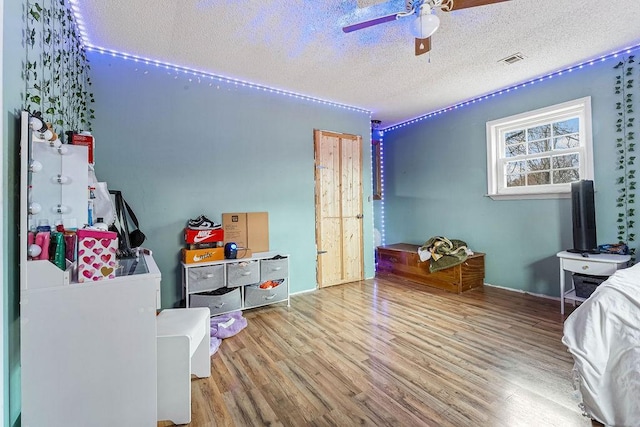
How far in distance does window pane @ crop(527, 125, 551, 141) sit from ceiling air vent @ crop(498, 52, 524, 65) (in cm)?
98

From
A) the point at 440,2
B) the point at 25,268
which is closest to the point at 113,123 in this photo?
the point at 25,268

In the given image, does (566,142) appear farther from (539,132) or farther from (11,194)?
(11,194)

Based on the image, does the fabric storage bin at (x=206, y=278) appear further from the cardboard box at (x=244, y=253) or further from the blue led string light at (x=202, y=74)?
the blue led string light at (x=202, y=74)

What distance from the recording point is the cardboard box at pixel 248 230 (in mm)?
3109

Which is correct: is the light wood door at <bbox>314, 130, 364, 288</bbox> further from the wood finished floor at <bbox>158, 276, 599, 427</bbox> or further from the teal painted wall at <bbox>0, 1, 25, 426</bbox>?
the teal painted wall at <bbox>0, 1, 25, 426</bbox>

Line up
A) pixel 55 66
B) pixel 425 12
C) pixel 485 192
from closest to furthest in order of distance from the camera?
pixel 425 12
pixel 55 66
pixel 485 192

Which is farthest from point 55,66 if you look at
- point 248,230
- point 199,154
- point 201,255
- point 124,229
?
point 248,230

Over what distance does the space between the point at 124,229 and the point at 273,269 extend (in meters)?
1.36

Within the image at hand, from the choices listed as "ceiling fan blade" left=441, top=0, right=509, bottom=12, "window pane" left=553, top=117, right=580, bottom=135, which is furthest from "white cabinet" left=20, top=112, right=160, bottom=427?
"window pane" left=553, top=117, right=580, bottom=135

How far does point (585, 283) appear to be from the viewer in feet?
8.59

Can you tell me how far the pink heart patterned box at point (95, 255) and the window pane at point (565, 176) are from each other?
4.05 meters

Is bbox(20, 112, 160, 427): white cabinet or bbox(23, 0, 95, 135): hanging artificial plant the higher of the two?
bbox(23, 0, 95, 135): hanging artificial plant

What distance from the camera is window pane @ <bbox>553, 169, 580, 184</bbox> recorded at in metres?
3.12

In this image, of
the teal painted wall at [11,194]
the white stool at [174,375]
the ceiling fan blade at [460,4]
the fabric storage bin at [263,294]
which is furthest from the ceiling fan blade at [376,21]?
the fabric storage bin at [263,294]
